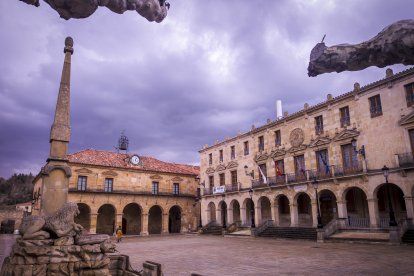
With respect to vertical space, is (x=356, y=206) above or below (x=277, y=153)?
below

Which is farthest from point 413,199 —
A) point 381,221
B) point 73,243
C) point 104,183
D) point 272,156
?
point 104,183

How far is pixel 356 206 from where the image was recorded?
23047mm

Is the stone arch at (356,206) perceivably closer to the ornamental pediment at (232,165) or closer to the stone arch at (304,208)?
the stone arch at (304,208)

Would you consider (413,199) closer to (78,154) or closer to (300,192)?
(300,192)

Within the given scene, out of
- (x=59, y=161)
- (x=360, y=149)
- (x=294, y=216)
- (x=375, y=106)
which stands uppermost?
(x=375, y=106)

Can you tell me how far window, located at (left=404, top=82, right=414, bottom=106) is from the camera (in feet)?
63.2

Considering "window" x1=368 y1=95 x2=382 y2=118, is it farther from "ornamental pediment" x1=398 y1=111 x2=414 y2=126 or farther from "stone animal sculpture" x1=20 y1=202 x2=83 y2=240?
"stone animal sculpture" x1=20 y1=202 x2=83 y2=240

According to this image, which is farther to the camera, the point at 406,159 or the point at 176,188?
the point at 176,188

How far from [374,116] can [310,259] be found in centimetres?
1364

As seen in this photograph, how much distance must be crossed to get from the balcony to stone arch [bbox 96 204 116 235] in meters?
28.0

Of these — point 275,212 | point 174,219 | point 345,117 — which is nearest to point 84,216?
point 174,219

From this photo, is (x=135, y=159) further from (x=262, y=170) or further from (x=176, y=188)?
(x=262, y=170)

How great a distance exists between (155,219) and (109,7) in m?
38.5

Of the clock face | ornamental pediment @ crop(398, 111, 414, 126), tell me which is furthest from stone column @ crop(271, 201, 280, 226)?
the clock face
